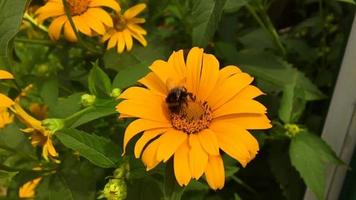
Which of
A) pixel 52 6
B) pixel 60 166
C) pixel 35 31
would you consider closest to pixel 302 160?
pixel 60 166

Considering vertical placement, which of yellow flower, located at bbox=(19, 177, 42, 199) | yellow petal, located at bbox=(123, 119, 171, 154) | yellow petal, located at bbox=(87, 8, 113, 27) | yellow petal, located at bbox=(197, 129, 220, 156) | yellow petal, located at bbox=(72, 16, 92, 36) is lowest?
yellow flower, located at bbox=(19, 177, 42, 199)

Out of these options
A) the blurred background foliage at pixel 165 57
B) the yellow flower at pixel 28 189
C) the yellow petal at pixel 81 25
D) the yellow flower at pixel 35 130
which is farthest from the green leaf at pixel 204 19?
the yellow flower at pixel 28 189

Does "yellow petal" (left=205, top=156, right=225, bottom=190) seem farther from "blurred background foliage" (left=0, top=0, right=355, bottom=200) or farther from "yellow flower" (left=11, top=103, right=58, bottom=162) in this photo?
"yellow flower" (left=11, top=103, right=58, bottom=162)

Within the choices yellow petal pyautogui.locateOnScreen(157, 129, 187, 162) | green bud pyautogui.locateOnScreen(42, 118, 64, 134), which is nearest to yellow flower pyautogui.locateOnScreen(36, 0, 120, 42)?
green bud pyautogui.locateOnScreen(42, 118, 64, 134)

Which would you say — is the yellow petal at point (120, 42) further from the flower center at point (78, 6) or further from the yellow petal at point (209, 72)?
the yellow petal at point (209, 72)

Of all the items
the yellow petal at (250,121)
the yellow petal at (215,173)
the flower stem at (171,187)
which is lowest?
the flower stem at (171,187)

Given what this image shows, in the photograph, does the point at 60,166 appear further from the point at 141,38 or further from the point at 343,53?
the point at 343,53
